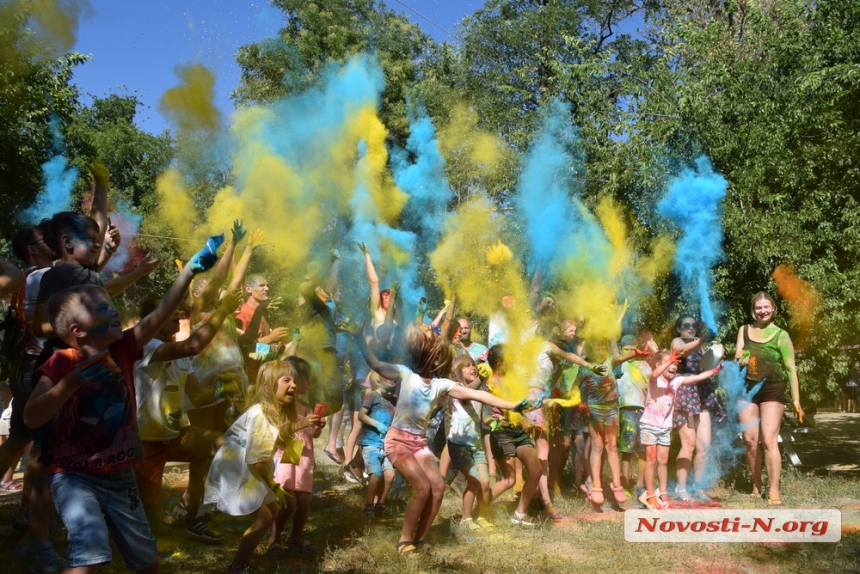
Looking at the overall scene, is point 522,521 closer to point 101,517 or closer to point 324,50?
point 101,517

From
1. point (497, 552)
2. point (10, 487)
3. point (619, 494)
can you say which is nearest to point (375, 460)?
point (497, 552)

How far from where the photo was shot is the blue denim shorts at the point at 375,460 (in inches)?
240

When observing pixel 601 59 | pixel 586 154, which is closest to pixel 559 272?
pixel 586 154

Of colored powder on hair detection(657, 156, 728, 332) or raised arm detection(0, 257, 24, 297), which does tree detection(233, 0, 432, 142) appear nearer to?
colored powder on hair detection(657, 156, 728, 332)

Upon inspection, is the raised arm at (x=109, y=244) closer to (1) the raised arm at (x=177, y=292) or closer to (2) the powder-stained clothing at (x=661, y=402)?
(1) the raised arm at (x=177, y=292)

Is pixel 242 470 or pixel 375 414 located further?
pixel 375 414

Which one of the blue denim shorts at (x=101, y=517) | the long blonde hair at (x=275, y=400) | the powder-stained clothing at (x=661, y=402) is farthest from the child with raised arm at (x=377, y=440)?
the blue denim shorts at (x=101, y=517)

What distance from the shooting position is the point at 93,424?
10.1 ft

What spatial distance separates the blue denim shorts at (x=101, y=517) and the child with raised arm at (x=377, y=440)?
294cm

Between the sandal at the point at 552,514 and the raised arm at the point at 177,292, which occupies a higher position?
the raised arm at the point at 177,292

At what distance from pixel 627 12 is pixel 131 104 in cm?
1241

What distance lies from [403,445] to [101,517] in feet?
7.78

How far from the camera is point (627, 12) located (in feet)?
64.0

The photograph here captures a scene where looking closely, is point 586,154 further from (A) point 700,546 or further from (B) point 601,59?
(A) point 700,546
